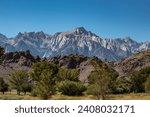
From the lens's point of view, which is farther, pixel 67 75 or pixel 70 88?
pixel 67 75

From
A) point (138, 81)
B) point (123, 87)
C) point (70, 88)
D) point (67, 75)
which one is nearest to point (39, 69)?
point (67, 75)

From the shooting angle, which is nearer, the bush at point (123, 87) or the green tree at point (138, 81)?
the bush at point (123, 87)

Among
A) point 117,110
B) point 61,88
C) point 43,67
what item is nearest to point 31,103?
point 117,110

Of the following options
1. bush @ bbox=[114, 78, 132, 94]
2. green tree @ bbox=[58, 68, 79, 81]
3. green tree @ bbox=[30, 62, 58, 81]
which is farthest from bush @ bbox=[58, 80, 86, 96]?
bush @ bbox=[114, 78, 132, 94]

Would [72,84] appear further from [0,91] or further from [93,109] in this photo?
[93,109]

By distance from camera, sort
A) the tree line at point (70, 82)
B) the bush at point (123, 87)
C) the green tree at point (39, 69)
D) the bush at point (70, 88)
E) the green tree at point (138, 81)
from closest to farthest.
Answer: the tree line at point (70, 82) → the bush at point (70, 88) → the green tree at point (39, 69) → the bush at point (123, 87) → the green tree at point (138, 81)

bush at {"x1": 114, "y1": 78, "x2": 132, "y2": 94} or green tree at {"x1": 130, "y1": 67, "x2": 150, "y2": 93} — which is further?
green tree at {"x1": 130, "y1": 67, "x2": 150, "y2": 93}

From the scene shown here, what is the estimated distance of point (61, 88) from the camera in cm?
11912

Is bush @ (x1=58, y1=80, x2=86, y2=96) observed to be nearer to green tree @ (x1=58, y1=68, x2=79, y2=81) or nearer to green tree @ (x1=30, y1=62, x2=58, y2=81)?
green tree @ (x1=30, y1=62, x2=58, y2=81)

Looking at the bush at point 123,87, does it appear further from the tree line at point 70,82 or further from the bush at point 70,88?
the bush at point 70,88

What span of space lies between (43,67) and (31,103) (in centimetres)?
13147

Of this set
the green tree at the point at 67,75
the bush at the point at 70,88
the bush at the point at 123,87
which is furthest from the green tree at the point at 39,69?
the bush at the point at 123,87

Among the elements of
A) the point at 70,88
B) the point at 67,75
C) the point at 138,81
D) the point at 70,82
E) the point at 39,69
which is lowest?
the point at 70,88

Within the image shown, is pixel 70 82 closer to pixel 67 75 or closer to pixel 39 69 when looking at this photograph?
pixel 67 75
